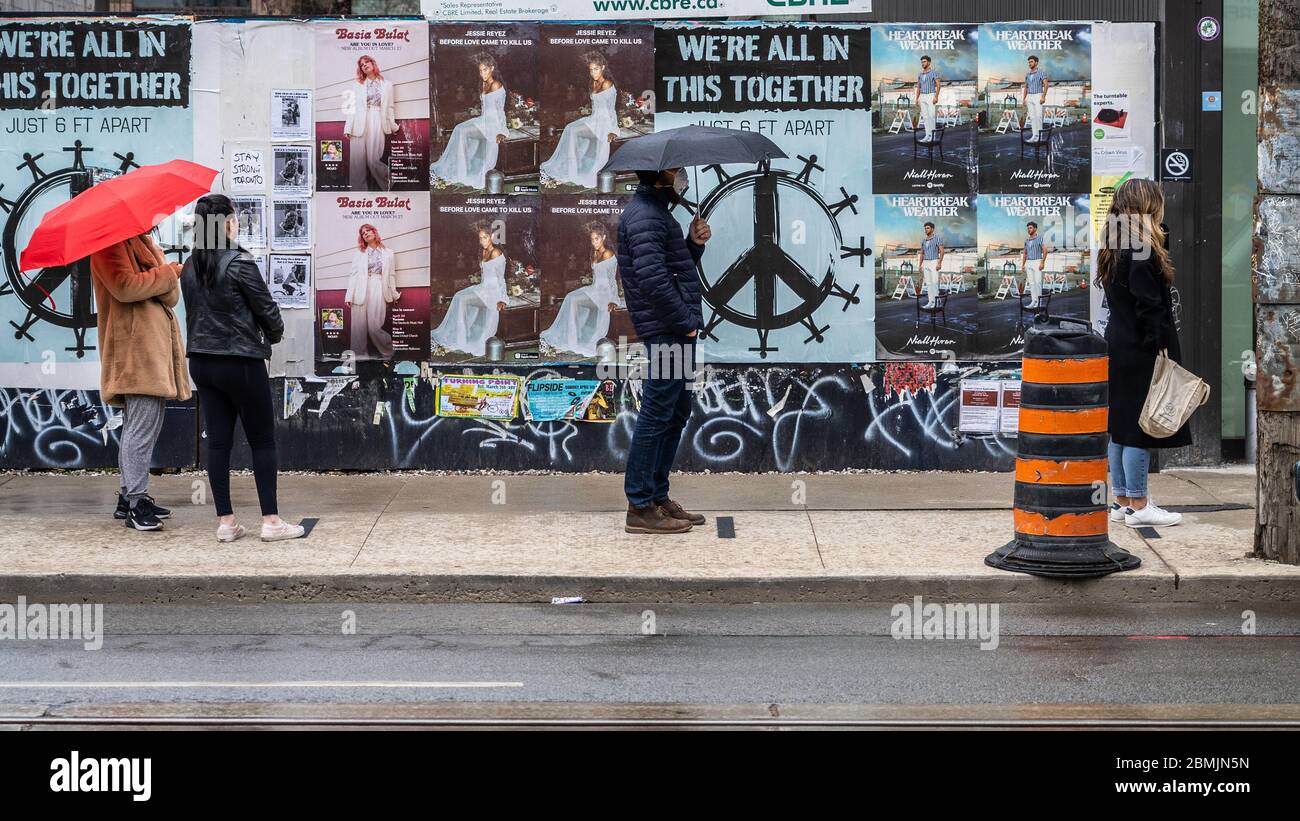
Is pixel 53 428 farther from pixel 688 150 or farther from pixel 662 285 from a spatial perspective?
pixel 688 150

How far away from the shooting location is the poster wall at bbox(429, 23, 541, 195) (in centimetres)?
1056

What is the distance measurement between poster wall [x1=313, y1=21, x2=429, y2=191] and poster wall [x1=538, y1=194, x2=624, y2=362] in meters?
0.95

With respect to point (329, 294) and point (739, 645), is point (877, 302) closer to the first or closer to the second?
point (329, 294)

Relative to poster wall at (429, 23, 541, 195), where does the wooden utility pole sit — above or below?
below

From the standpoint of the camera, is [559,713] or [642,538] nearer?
[559,713]

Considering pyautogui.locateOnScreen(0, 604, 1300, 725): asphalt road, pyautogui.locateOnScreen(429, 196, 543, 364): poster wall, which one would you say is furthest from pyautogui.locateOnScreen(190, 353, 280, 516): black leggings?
pyautogui.locateOnScreen(429, 196, 543, 364): poster wall

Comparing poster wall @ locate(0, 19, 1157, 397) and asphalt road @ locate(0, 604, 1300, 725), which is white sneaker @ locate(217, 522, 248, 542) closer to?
asphalt road @ locate(0, 604, 1300, 725)

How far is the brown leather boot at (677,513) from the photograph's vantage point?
8.77 m

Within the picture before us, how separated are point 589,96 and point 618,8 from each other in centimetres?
61

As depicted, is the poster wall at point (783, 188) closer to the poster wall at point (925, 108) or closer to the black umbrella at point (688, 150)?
the poster wall at point (925, 108)

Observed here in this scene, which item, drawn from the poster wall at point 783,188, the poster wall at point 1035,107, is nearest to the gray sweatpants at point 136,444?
the poster wall at point 783,188

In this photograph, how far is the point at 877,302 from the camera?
10688 millimetres
